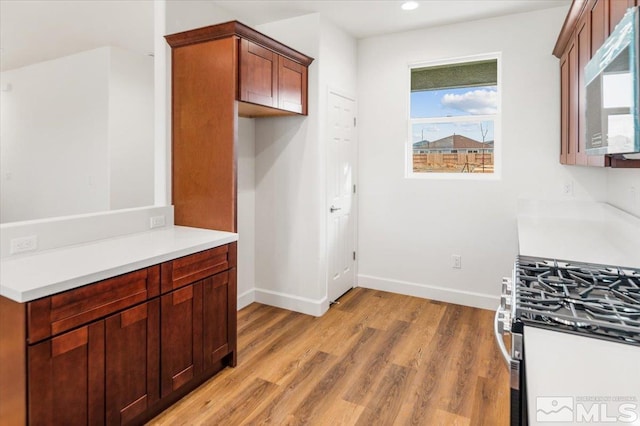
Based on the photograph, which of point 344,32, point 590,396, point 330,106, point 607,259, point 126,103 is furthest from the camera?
point 344,32

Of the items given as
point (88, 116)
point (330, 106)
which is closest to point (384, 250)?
point (330, 106)

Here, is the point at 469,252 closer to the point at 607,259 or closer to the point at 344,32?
the point at 607,259

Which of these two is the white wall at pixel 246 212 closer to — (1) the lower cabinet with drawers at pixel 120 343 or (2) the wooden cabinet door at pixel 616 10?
(1) the lower cabinet with drawers at pixel 120 343

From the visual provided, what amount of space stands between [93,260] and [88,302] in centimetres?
27

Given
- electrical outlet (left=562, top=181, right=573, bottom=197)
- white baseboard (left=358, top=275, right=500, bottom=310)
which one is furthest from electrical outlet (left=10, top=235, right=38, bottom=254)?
electrical outlet (left=562, top=181, right=573, bottom=197)

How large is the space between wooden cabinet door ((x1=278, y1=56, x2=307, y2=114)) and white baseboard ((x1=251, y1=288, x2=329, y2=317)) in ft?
5.56

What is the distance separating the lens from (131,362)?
191cm

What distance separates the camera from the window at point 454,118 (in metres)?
3.67

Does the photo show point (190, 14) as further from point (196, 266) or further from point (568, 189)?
point (568, 189)

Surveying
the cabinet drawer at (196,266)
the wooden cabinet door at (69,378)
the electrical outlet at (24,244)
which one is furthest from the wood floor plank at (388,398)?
the electrical outlet at (24,244)

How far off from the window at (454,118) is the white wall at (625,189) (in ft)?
2.93

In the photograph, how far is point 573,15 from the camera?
7.95ft

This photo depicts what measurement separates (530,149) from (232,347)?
297 centimetres
